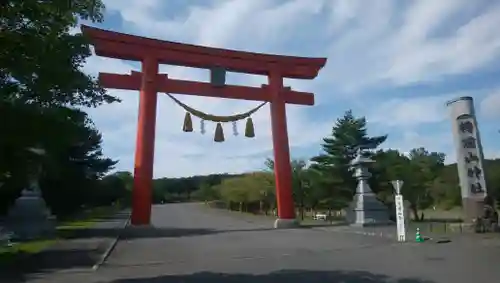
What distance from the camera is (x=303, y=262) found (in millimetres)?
11312

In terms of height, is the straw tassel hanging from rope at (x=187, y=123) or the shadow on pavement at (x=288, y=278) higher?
the straw tassel hanging from rope at (x=187, y=123)

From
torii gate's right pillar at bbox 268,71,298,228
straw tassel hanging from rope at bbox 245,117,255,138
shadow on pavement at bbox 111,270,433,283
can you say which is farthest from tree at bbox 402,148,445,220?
shadow on pavement at bbox 111,270,433,283

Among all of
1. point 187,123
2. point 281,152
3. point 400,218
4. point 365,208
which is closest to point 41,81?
point 400,218

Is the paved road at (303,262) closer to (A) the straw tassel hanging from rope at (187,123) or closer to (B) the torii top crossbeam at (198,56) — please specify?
(A) the straw tassel hanging from rope at (187,123)

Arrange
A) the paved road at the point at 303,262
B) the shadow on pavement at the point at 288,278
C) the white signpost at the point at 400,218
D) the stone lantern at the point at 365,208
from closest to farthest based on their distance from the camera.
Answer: the shadow on pavement at the point at 288,278 < the paved road at the point at 303,262 < the white signpost at the point at 400,218 < the stone lantern at the point at 365,208

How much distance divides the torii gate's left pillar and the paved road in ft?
17.3

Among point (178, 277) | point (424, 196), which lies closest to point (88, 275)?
point (178, 277)

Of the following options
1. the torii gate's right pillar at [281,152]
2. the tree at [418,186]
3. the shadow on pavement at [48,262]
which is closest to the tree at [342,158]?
the tree at [418,186]

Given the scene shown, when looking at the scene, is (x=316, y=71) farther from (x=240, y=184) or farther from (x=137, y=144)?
(x=240, y=184)

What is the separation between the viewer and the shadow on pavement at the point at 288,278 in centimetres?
855

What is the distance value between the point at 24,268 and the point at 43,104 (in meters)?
5.56

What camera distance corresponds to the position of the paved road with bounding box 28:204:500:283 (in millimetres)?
9055

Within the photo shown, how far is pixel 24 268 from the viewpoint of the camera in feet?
37.6

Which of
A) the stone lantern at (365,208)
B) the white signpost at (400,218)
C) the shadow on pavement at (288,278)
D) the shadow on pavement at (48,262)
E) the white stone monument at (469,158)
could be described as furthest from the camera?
the stone lantern at (365,208)
